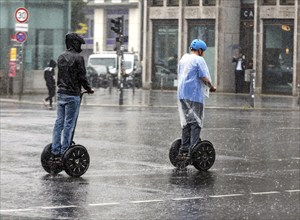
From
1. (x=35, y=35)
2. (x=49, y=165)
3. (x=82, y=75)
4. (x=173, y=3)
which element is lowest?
(x=49, y=165)

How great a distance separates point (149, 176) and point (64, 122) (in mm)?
1382

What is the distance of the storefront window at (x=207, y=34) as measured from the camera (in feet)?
173

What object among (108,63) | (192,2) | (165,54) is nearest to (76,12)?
(108,63)

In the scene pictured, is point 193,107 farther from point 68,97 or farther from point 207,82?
point 68,97

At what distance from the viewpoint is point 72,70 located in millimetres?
13883

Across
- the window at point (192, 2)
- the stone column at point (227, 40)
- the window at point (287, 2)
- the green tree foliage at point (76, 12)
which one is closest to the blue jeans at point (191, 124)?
the window at point (287, 2)

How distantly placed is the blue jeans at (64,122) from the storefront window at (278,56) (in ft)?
121

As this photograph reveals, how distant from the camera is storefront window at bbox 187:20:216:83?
52.8 m

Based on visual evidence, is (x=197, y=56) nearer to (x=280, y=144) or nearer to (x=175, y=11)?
(x=280, y=144)

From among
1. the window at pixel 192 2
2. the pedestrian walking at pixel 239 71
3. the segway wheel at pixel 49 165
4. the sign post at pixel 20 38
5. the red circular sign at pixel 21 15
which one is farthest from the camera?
the window at pixel 192 2

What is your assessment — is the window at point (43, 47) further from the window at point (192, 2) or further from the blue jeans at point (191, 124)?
the blue jeans at point (191, 124)

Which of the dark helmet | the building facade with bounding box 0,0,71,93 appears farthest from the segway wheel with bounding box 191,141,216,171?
the building facade with bounding box 0,0,71,93

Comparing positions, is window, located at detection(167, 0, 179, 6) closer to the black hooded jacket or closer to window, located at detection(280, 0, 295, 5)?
window, located at detection(280, 0, 295, 5)

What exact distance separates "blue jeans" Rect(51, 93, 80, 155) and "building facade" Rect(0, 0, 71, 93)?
1191 inches
